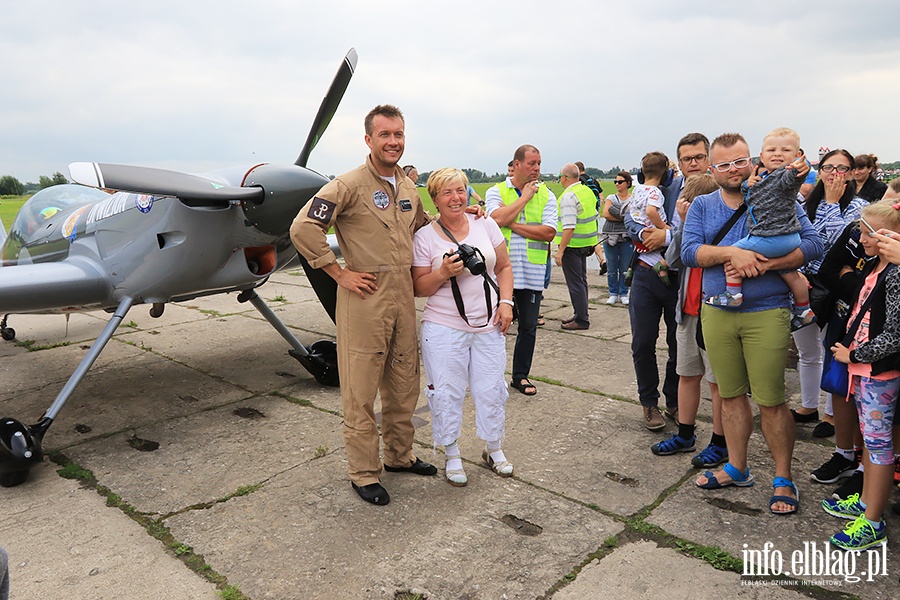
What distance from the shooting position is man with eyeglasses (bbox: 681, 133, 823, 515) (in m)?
2.78

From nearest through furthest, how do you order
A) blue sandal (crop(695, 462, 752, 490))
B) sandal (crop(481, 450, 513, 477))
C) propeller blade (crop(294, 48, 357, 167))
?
blue sandal (crop(695, 462, 752, 490)) → sandal (crop(481, 450, 513, 477)) → propeller blade (crop(294, 48, 357, 167))

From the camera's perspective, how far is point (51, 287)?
4395 mm

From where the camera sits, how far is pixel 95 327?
781 cm

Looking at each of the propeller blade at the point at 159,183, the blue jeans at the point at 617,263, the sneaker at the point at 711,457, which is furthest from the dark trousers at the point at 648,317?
the blue jeans at the point at 617,263

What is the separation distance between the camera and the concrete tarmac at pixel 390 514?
2.41 metres

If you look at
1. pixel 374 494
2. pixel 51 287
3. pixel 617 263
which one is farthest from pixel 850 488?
pixel 617 263

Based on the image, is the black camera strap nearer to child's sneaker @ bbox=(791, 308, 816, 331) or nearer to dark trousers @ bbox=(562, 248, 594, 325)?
child's sneaker @ bbox=(791, 308, 816, 331)

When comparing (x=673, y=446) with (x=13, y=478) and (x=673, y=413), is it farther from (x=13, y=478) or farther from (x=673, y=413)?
(x=13, y=478)

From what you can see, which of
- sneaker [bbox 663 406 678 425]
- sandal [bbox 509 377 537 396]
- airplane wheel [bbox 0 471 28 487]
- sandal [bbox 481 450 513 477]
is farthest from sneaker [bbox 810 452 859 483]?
airplane wheel [bbox 0 471 28 487]

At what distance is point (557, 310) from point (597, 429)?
13.5 feet

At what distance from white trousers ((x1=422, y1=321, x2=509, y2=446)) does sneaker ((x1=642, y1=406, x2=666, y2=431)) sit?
1.23 m

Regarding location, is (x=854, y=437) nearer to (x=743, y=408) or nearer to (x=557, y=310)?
(x=743, y=408)

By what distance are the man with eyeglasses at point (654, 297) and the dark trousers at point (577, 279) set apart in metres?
2.85

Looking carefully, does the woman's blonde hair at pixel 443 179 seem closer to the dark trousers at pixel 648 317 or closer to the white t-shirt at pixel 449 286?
the white t-shirt at pixel 449 286
